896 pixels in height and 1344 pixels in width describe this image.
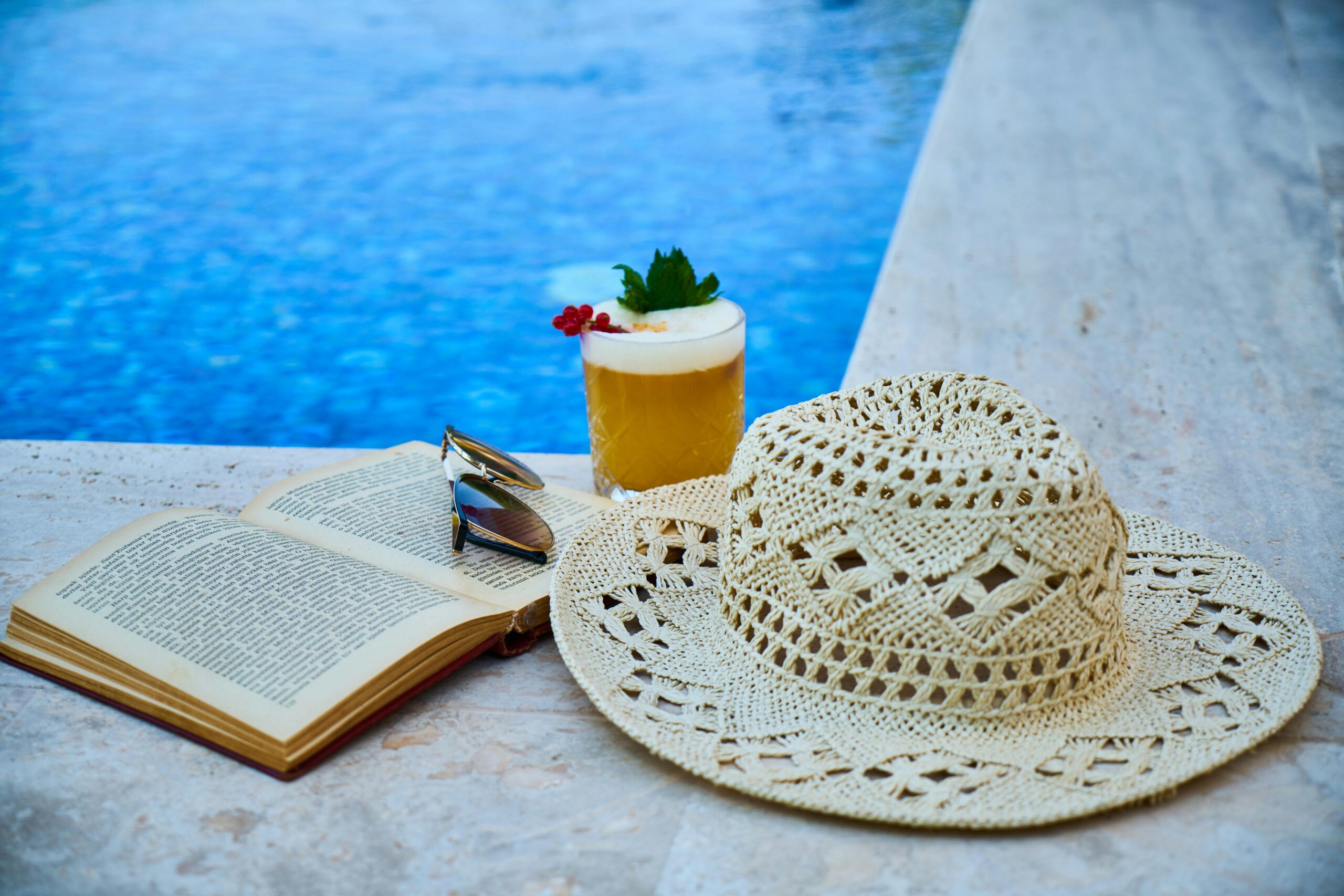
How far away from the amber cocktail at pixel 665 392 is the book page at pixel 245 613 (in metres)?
0.37

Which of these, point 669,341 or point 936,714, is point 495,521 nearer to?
point 669,341

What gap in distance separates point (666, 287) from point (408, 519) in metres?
0.42

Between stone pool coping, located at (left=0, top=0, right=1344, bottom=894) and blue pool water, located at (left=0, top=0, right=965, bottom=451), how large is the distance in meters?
0.89

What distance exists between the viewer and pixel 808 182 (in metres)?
4.53

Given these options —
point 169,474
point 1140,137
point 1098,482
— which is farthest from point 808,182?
point 1098,482

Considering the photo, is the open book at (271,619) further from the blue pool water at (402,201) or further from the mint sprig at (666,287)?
the blue pool water at (402,201)

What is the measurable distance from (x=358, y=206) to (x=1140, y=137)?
9.65ft

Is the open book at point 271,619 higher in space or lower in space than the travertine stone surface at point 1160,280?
higher

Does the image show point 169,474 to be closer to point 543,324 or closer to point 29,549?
point 29,549

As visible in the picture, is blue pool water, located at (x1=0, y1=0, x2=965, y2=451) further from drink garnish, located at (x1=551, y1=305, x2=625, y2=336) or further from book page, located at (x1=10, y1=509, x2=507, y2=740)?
book page, located at (x1=10, y1=509, x2=507, y2=740)

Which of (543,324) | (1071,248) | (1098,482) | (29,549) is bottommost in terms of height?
(543,324)

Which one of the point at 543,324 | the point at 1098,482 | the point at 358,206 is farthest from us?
the point at 358,206

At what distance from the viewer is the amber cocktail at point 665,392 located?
1257mm

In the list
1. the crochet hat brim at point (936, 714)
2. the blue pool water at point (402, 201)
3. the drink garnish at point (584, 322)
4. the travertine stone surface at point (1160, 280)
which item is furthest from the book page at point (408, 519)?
the blue pool water at point (402, 201)
